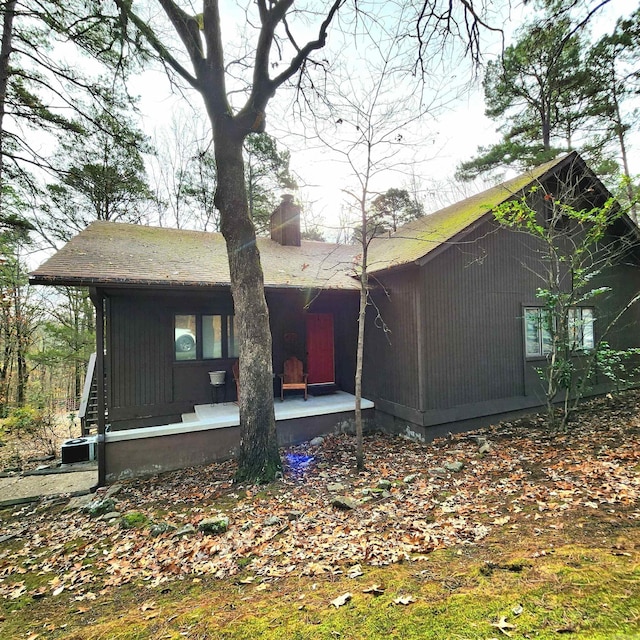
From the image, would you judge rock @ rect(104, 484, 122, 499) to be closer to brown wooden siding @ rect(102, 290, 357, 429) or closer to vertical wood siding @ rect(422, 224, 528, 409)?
brown wooden siding @ rect(102, 290, 357, 429)

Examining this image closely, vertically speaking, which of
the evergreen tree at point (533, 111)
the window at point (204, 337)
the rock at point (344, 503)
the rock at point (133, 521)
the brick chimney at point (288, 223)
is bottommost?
the rock at point (133, 521)

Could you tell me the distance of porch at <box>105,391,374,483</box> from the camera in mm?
5305

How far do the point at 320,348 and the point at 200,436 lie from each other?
355 cm

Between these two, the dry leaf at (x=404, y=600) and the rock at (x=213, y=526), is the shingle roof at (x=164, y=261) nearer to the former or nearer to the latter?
the rock at (x=213, y=526)

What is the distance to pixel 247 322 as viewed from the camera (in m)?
4.84

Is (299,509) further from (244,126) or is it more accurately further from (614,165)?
(614,165)

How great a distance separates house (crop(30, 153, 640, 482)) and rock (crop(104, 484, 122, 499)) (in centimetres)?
25

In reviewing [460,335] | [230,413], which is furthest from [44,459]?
[460,335]

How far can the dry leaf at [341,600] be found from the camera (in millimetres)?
1966

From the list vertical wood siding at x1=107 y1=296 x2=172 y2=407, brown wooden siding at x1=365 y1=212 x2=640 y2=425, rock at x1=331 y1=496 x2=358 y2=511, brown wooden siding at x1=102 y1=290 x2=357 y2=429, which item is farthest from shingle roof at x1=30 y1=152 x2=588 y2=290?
rock at x1=331 y1=496 x2=358 y2=511

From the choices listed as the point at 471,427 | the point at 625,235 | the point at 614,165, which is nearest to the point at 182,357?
the point at 471,427

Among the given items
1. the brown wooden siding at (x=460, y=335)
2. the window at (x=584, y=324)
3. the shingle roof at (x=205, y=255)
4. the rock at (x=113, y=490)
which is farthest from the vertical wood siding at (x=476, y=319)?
the rock at (x=113, y=490)

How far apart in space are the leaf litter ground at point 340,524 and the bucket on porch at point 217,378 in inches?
72.9

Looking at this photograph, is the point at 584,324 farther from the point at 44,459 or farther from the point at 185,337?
the point at 44,459
